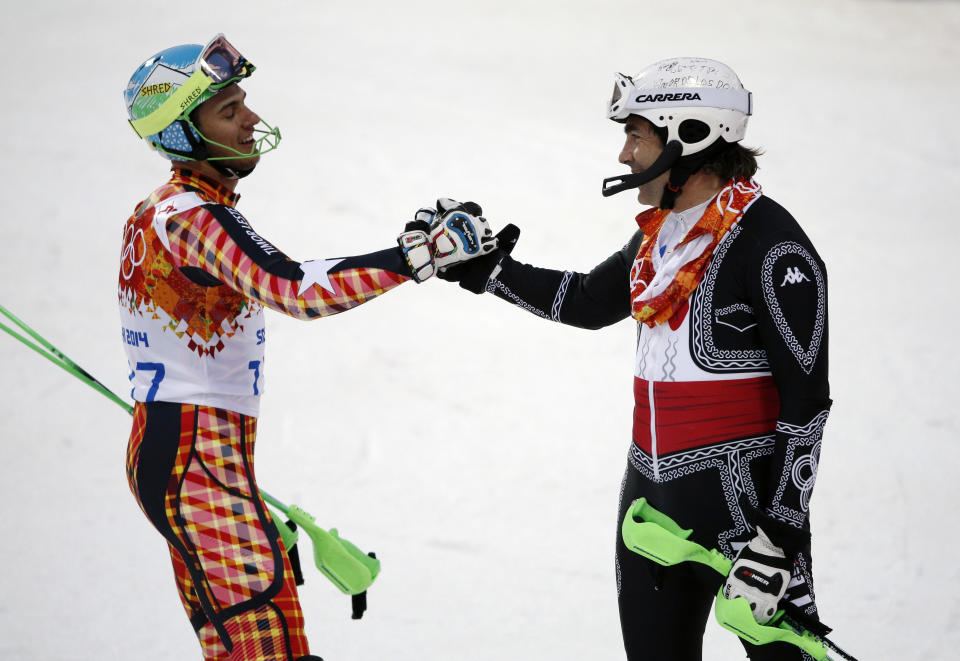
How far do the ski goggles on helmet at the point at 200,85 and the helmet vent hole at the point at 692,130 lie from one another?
96 centimetres

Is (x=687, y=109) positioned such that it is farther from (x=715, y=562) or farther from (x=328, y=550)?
(x=328, y=550)

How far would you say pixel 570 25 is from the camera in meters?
10.0

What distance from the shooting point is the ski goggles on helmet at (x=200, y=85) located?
2213 millimetres

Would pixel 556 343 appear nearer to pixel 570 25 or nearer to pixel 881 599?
pixel 881 599

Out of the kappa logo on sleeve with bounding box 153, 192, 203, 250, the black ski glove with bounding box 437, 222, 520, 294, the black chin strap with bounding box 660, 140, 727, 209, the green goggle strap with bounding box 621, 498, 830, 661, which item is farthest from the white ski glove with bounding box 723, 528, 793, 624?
the kappa logo on sleeve with bounding box 153, 192, 203, 250

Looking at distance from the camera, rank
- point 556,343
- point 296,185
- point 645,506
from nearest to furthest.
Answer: point 645,506 < point 556,343 < point 296,185

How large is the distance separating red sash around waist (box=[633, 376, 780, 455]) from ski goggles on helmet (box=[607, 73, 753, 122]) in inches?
22.2

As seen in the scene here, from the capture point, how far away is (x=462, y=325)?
5617 mm

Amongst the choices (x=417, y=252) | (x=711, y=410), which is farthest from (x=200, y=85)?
(x=711, y=410)

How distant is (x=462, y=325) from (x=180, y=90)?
3478 mm

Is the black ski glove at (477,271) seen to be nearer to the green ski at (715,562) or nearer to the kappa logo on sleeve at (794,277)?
the green ski at (715,562)

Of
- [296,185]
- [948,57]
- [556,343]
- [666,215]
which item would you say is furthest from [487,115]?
[666,215]

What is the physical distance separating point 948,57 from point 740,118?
8.44 metres

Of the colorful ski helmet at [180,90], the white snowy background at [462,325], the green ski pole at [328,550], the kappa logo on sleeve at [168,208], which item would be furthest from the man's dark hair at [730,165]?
the white snowy background at [462,325]
